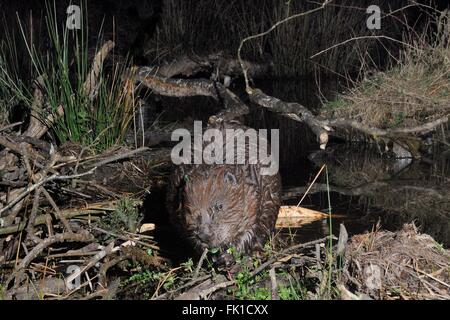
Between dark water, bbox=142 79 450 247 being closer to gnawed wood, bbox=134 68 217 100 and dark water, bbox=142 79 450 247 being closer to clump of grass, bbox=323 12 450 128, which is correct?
clump of grass, bbox=323 12 450 128

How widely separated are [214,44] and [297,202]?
6.64 meters

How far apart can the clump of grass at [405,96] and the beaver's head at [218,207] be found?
3.56m

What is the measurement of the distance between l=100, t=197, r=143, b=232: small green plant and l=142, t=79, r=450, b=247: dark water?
42.9 inches

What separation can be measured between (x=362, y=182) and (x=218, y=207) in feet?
8.08

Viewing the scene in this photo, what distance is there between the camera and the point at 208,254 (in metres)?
4.01

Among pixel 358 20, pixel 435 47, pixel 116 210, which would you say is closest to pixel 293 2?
pixel 358 20

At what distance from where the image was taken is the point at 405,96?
7.47 m

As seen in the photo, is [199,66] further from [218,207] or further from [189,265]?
[189,265]

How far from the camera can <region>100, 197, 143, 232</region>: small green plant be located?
15.3 ft

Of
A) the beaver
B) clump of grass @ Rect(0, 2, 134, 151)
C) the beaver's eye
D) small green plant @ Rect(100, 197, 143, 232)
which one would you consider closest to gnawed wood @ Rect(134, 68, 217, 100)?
clump of grass @ Rect(0, 2, 134, 151)

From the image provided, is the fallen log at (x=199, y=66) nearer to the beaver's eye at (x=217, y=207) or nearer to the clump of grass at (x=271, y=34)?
the clump of grass at (x=271, y=34)

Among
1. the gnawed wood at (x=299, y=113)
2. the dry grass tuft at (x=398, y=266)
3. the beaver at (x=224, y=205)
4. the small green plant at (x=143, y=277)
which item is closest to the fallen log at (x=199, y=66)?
the gnawed wood at (x=299, y=113)
